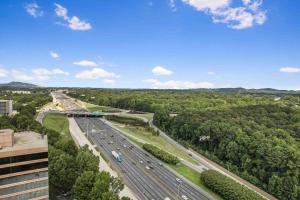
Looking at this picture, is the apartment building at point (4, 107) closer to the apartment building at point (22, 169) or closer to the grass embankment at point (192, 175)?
the grass embankment at point (192, 175)

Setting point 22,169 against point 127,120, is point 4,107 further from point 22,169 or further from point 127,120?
point 22,169

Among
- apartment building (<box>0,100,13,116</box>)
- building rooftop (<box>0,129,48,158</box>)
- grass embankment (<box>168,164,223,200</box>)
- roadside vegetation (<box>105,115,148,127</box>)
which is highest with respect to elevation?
building rooftop (<box>0,129,48,158</box>)

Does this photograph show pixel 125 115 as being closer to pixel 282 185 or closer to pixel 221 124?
pixel 221 124

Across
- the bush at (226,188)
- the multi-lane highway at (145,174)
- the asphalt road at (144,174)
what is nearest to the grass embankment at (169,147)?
the bush at (226,188)

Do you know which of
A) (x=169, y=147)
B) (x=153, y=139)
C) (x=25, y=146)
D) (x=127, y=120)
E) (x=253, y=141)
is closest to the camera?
(x=25, y=146)

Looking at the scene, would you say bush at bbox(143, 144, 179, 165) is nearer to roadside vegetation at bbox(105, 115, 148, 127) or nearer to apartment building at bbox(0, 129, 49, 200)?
apartment building at bbox(0, 129, 49, 200)

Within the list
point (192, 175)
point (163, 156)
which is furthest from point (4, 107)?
point (192, 175)

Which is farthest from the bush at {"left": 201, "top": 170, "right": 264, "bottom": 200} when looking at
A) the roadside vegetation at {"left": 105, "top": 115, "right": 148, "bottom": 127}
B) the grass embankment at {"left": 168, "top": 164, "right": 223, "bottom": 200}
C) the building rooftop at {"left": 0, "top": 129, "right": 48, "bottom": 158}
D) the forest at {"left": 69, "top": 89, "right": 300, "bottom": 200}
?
the roadside vegetation at {"left": 105, "top": 115, "right": 148, "bottom": 127}
